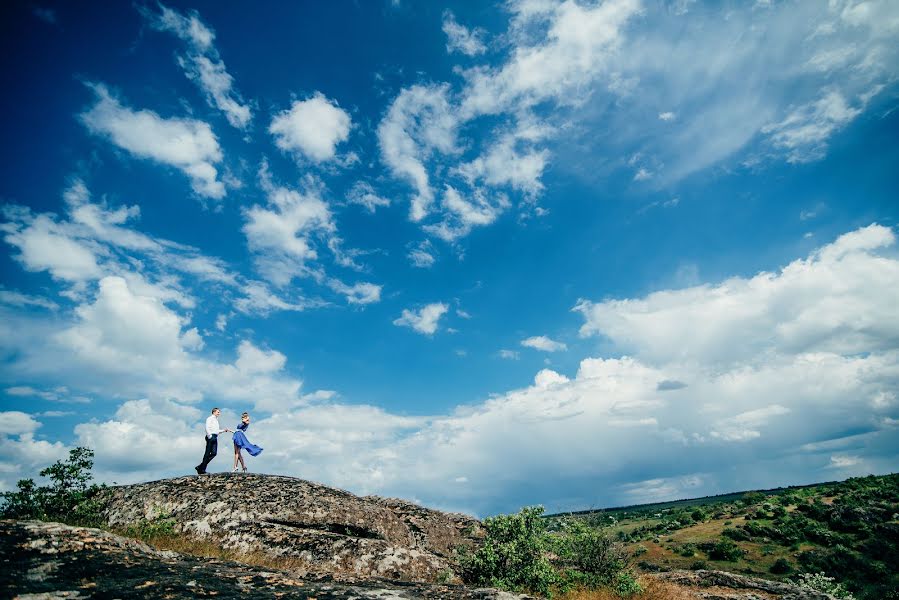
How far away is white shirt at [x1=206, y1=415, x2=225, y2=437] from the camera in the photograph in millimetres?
16719

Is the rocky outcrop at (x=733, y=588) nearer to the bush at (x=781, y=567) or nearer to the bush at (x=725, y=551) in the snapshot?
the bush at (x=781, y=567)

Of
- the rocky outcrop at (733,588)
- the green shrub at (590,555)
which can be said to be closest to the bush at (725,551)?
the rocky outcrop at (733,588)

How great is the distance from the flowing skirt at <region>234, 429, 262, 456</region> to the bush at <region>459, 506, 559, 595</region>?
9.64m

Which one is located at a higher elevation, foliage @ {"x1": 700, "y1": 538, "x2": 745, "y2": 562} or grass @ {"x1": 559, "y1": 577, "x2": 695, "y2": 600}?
grass @ {"x1": 559, "y1": 577, "x2": 695, "y2": 600}

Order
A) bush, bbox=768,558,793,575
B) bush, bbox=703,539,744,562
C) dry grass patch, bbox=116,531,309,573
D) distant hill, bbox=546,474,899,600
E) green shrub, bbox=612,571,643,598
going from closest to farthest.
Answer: dry grass patch, bbox=116,531,309,573 → green shrub, bbox=612,571,643,598 → distant hill, bbox=546,474,899,600 → bush, bbox=768,558,793,575 → bush, bbox=703,539,744,562

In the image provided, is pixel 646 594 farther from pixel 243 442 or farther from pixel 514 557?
pixel 243 442

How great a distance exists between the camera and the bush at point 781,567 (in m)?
39.8

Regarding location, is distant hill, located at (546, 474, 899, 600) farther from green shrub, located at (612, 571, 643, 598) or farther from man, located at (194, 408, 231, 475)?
man, located at (194, 408, 231, 475)

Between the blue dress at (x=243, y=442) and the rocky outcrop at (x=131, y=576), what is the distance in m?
9.46

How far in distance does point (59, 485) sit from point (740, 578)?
30.4 meters

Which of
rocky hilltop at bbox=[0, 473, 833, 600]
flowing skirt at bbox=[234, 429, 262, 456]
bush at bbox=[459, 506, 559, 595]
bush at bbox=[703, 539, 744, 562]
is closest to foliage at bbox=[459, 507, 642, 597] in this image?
bush at bbox=[459, 506, 559, 595]

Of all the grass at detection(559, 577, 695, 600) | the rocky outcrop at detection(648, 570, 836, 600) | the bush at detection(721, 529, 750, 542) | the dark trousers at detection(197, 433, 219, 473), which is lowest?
the bush at detection(721, 529, 750, 542)

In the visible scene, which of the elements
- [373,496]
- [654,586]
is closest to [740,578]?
[654,586]

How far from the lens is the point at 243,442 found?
17484 mm
